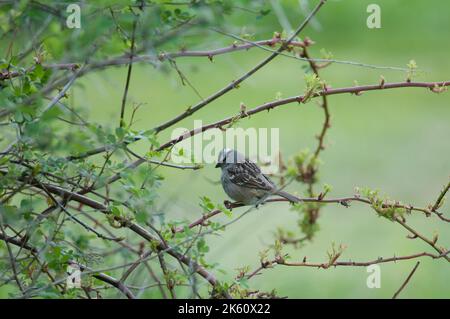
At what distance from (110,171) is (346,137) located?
6474 millimetres

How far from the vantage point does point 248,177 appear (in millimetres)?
4465

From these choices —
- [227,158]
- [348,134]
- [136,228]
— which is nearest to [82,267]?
[136,228]

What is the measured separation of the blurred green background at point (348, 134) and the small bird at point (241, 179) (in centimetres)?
21

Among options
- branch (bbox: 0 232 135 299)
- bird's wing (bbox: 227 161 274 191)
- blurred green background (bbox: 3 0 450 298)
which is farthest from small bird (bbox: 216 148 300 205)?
branch (bbox: 0 232 135 299)

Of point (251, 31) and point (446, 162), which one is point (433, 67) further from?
point (251, 31)

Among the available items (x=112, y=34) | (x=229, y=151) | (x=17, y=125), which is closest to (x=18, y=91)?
(x=17, y=125)

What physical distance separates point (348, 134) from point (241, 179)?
4.60 metres

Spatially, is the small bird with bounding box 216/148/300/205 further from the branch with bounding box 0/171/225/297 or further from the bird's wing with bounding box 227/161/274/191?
the branch with bounding box 0/171/225/297

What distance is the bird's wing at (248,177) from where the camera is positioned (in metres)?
4.41

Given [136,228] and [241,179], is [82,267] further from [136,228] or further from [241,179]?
[241,179]

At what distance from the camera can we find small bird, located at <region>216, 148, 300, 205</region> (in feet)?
14.4

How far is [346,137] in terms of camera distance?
875 cm

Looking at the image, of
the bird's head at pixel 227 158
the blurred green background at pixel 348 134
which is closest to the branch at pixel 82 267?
the blurred green background at pixel 348 134
